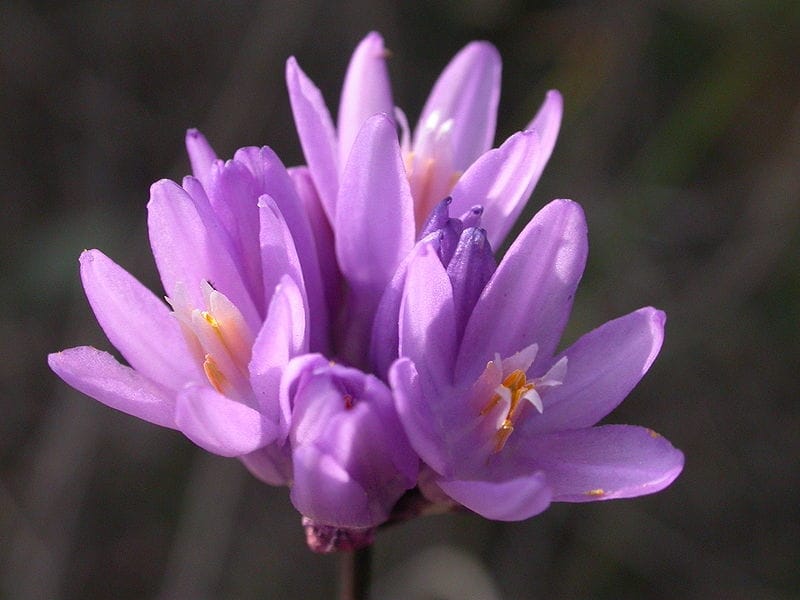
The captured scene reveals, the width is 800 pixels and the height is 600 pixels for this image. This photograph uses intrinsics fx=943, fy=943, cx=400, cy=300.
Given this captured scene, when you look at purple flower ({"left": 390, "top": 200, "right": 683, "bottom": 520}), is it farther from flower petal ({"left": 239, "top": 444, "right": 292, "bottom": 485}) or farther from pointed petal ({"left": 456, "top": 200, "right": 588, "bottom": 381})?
flower petal ({"left": 239, "top": 444, "right": 292, "bottom": 485})

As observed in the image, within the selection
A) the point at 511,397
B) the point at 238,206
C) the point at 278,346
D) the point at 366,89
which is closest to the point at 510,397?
the point at 511,397

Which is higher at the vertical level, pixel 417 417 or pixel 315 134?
pixel 315 134

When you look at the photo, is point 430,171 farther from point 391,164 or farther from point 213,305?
point 213,305

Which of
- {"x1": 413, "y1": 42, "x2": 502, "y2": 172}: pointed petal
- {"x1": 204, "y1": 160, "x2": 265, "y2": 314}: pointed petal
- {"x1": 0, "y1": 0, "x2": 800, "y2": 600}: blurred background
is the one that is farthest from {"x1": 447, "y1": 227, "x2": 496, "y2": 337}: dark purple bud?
{"x1": 0, "y1": 0, "x2": 800, "y2": 600}: blurred background

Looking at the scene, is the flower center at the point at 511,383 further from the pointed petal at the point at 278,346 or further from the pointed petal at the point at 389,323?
the pointed petal at the point at 278,346

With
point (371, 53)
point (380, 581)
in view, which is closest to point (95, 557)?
point (380, 581)

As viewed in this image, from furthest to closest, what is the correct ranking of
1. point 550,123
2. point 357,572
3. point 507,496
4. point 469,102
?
point 469,102 → point 550,123 → point 357,572 → point 507,496
